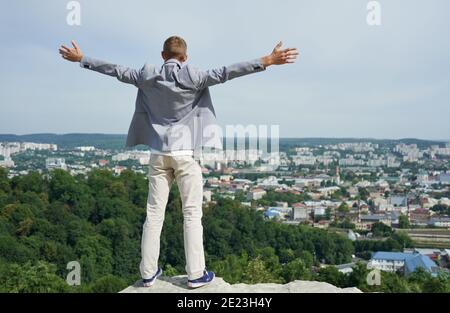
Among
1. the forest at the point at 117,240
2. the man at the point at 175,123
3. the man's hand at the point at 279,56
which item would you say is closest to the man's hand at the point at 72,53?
the man at the point at 175,123

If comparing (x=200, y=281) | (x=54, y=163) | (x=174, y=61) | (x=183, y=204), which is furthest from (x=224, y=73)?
(x=54, y=163)

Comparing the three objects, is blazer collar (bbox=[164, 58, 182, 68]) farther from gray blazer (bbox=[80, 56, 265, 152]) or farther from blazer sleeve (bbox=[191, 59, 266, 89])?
blazer sleeve (bbox=[191, 59, 266, 89])

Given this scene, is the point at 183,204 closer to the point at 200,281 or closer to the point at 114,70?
the point at 200,281

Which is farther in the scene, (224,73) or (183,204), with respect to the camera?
(183,204)

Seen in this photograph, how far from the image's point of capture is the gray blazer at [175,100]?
2871 mm

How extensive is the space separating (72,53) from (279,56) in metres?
1.10

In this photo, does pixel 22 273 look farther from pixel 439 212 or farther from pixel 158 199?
pixel 439 212

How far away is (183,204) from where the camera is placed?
3.03 metres

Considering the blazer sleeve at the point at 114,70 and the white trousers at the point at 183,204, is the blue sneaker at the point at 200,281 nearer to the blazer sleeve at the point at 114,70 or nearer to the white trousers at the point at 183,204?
the white trousers at the point at 183,204

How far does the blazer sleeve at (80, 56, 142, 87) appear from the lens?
2941 mm

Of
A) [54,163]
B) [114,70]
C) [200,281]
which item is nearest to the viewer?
[114,70]

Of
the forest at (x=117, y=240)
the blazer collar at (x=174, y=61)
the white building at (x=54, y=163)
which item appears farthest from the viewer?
the white building at (x=54, y=163)

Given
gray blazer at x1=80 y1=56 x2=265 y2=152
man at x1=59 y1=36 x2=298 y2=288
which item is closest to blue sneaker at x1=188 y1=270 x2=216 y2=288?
man at x1=59 y1=36 x2=298 y2=288
